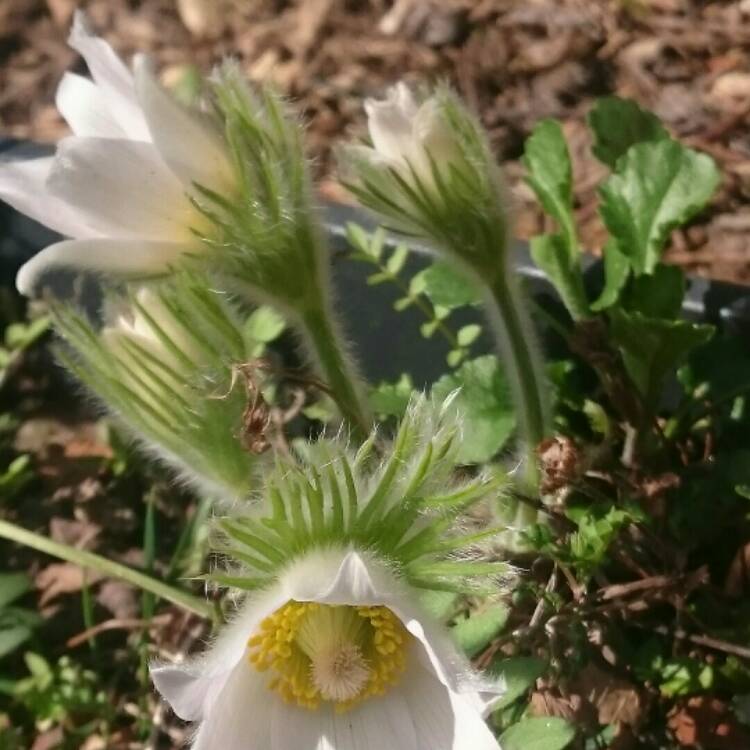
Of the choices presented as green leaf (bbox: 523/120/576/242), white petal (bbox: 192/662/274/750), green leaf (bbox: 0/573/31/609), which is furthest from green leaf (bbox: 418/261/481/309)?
green leaf (bbox: 0/573/31/609)

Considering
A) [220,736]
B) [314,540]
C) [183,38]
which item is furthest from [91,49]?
[183,38]

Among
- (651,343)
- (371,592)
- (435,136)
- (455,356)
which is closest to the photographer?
(371,592)

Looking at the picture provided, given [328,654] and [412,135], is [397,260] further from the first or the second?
[328,654]

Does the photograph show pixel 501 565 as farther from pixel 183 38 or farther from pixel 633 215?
pixel 183 38

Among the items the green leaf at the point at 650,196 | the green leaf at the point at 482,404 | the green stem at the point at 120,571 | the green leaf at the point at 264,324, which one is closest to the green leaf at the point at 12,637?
the green stem at the point at 120,571

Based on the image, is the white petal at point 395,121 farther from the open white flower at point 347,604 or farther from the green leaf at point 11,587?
the green leaf at point 11,587

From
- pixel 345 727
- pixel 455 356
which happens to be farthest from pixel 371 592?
pixel 455 356

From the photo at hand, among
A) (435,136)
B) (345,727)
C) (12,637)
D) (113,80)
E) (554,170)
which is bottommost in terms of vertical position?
(12,637)

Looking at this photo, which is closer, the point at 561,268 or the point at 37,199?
the point at 37,199
